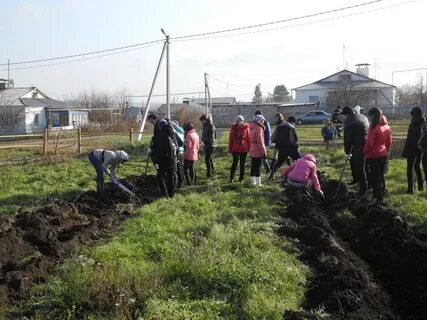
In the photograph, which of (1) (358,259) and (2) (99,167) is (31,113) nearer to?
(2) (99,167)

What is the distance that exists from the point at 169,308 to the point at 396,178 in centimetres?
957

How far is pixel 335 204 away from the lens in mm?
10125

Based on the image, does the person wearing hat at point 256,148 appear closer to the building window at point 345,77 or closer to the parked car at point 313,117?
the parked car at point 313,117

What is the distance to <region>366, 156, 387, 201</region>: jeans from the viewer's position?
33.2 feet

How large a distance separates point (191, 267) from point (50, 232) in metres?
3.14

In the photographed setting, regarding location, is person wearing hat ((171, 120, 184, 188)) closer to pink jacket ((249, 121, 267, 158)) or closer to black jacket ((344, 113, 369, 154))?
pink jacket ((249, 121, 267, 158))

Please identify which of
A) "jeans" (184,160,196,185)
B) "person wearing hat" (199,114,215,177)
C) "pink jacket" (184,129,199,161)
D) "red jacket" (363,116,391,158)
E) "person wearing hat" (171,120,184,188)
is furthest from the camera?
"person wearing hat" (199,114,215,177)

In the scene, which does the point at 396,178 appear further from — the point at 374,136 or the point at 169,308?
the point at 169,308

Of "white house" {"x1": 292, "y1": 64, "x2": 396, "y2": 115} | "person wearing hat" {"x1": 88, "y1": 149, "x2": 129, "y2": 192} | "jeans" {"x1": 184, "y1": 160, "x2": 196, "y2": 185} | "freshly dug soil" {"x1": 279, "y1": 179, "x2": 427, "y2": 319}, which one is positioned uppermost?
"white house" {"x1": 292, "y1": 64, "x2": 396, "y2": 115}

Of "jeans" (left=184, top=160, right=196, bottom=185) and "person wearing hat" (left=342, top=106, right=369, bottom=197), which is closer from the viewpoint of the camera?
"person wearing hat" (left=342, top=106, right=369, bottom=197)

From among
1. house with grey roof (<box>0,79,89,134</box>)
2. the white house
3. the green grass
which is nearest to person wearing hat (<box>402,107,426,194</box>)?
the green grass

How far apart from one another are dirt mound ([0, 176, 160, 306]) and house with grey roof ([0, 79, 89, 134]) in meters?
39.6

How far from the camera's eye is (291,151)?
12.9 meters

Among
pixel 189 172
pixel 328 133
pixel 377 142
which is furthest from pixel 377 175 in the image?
pixel 328 133
